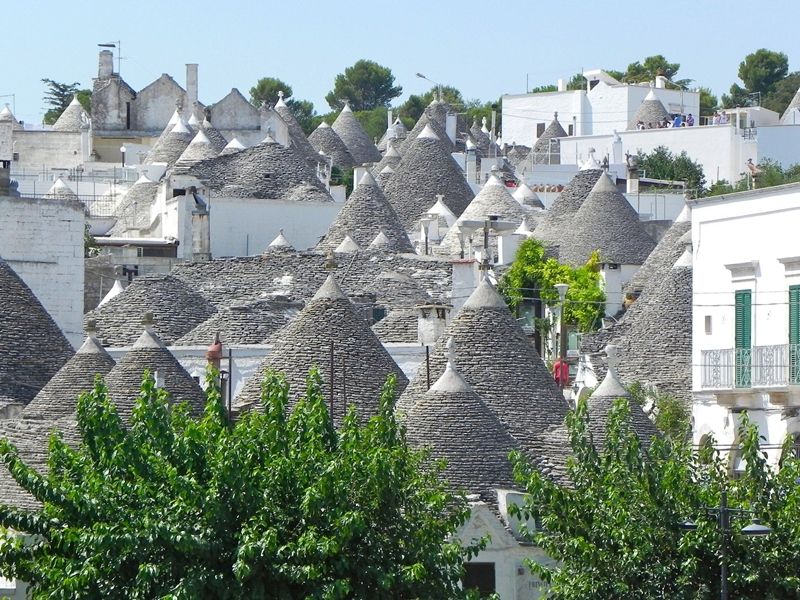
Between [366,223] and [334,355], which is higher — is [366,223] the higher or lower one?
the higher one

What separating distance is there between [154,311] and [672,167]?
112 feet

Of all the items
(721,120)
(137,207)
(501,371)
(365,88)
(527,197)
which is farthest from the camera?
(365,88)

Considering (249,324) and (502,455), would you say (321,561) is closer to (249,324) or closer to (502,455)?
(502,455)

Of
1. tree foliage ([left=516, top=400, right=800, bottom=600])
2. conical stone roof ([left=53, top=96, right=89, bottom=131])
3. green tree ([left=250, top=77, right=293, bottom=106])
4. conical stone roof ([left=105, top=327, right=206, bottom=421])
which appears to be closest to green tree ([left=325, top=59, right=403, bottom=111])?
green tree ([left=250, top=77, right=293, bottom=106])

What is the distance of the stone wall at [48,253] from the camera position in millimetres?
47500

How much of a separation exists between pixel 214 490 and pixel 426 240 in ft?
124

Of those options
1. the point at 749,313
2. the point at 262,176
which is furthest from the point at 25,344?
the point at 262,176

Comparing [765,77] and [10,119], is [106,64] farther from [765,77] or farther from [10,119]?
[765,77]

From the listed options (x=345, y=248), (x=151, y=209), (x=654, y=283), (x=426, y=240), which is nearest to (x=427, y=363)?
(x=654, y=283)

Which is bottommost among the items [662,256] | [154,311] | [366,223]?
[154,311]

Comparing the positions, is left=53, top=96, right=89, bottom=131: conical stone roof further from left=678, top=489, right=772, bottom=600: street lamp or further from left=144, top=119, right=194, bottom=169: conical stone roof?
left=678, top=489, right=772, bottom=600: street lamp

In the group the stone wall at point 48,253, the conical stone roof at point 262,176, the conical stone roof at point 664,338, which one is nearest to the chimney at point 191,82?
the conical stone roof at point 262,176

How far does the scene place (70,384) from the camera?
1506 inches

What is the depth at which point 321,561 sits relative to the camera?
23516mm
